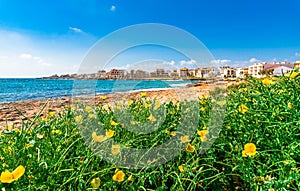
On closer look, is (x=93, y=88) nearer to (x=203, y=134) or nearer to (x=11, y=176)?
(x=203, y=134)

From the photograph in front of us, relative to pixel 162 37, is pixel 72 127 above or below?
below

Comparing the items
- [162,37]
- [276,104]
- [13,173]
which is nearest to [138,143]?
[13,173]

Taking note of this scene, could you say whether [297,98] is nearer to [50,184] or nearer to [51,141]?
[50,184]

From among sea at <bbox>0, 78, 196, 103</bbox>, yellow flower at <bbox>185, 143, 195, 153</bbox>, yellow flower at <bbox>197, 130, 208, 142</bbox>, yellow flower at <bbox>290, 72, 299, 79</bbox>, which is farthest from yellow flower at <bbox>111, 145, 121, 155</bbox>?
sea at <bbox>0, 78, 196, 103</bbox>

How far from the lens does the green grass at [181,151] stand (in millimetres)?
1287

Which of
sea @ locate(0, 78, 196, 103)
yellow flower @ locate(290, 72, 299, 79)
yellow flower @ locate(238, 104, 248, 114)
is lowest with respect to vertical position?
sea @ locate(0, 78, 196, 103)

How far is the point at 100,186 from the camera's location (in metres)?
1.34

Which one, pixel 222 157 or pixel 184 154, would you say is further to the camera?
pixel 222 157

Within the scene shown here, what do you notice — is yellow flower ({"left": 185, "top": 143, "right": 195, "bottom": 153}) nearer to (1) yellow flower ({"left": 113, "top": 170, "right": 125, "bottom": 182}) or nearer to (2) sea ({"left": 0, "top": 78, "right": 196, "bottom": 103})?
(1) yellow flower ({"left": 113, "top": 170, "right": 125, "bottom": 182})

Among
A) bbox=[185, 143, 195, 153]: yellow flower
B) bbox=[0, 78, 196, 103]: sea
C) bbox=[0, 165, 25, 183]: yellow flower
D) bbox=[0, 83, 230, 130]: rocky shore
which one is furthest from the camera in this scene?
bbox=[0, 78, 196, 103]: sea

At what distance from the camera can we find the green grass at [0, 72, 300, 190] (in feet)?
4.22

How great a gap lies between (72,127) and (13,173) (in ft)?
3.26

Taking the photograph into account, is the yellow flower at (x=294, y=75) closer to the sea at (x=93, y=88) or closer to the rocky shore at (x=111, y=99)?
Result: the rocky shore at (x=111, y=99)

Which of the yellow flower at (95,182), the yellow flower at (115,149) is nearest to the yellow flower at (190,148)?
the yellow flower at (115,149)
